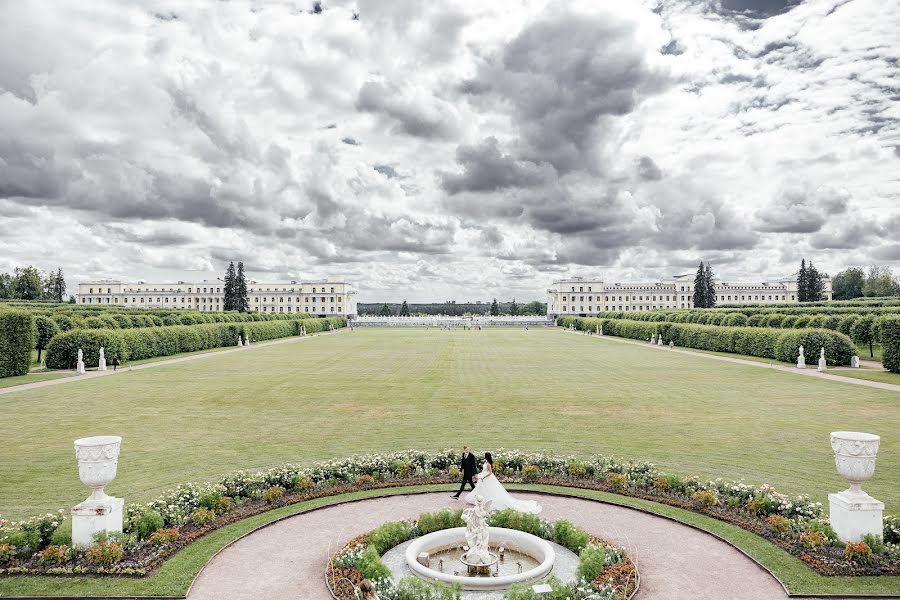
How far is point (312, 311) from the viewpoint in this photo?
174 metres

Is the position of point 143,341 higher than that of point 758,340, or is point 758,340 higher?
point 758,340

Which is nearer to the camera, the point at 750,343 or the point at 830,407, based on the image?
the point at 830,407

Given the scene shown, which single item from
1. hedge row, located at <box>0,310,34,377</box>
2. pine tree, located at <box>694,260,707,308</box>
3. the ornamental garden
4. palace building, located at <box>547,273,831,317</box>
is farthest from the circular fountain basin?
palace building, located at <box>547,273,831,317</box>

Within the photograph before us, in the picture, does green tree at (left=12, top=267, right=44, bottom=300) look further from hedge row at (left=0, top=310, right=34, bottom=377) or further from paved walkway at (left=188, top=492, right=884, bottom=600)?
paved walkway at (left=188, top=492, right=884, bottom=600)

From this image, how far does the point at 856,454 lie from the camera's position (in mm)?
8594

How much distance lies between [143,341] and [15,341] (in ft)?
39.6

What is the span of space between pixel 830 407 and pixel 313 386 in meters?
21.2

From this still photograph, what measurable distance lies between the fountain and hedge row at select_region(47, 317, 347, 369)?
3620 cm

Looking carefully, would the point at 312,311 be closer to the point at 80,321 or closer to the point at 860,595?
the point at 80,321

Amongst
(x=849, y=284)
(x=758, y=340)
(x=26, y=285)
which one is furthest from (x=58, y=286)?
(x=849, y=284)

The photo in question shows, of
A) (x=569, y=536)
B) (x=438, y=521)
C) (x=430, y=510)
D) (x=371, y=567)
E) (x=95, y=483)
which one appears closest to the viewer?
(x=371, y=567)

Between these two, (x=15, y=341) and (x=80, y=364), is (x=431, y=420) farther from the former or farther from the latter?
(x=15, y=341)

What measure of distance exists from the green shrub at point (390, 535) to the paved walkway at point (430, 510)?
751mm

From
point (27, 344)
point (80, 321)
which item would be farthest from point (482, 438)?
point (80, 321)
